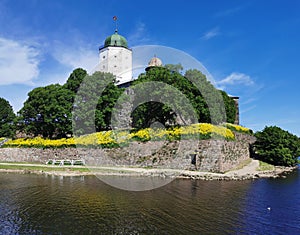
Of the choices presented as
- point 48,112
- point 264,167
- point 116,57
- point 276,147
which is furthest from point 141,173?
point 116,57

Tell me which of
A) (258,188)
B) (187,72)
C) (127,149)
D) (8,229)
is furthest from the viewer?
(187,72)

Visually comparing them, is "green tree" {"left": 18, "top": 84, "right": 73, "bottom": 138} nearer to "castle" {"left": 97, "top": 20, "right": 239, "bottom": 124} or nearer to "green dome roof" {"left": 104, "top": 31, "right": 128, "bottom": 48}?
"castle" {"left": 97, "top": 20, "right": 239, "bottom": 124}

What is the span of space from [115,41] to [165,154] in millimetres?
34635

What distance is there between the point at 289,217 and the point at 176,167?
16.1m

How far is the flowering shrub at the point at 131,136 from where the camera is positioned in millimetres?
28531

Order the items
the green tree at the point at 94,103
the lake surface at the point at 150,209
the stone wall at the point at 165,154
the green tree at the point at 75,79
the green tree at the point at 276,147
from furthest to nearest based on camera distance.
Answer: the green tree at the point at 75,79, the green tree at the point at 94,103, the green tree at the point at 276,147, the stone wall at the point at 165,154, the lake surface at the point at 150,209

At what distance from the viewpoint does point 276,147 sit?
3716 centimetres

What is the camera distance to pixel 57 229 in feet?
37.2

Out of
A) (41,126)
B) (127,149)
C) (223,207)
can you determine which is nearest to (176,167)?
(127,149)

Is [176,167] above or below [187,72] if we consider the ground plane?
below

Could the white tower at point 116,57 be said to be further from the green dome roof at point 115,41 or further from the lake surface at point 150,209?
the lake surface at point 150,209

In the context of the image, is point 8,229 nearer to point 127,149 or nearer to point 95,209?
Answer: point 95,209

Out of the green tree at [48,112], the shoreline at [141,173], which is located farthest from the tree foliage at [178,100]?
the green tree at [48,112]

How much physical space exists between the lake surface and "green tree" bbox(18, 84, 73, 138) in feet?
60.2
